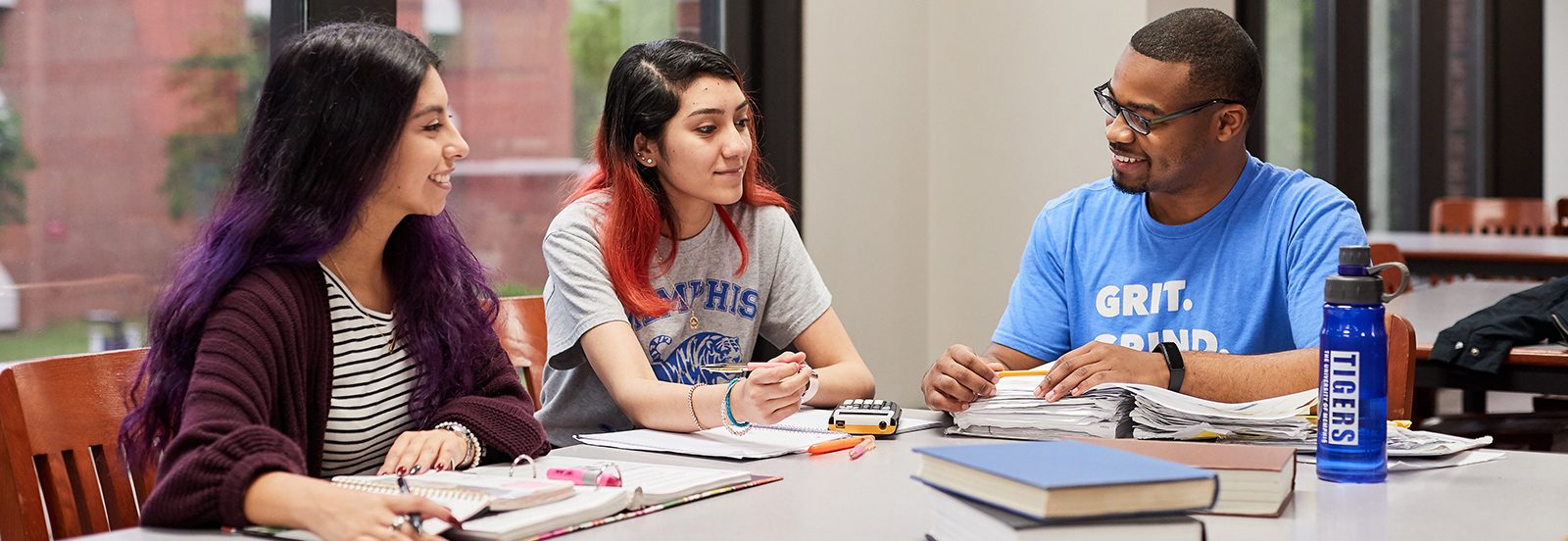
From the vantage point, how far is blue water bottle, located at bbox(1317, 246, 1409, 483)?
1.09m

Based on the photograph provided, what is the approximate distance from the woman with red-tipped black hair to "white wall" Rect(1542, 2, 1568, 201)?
7.56 meters

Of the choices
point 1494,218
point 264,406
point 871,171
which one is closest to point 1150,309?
point 264,406

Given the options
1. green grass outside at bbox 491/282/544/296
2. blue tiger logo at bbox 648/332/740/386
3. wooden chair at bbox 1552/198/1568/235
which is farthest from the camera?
wooden chair at bbox 1552/198/1568/235

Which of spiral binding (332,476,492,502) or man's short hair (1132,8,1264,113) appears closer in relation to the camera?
spiral binding (332,476,492,502)

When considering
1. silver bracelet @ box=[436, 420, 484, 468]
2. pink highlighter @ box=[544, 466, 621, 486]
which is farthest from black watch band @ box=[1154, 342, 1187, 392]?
silver bracelet @ box=[436, 420, 484, 468]

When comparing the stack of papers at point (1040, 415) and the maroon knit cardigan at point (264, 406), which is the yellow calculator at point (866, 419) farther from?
the maroon knit cardigan at point (264, 406)

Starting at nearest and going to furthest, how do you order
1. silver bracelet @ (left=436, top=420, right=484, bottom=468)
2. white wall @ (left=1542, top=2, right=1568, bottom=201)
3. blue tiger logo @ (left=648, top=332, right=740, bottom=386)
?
silver bracelet @ (left=436, top=420, right=484, bottom=468) → blue tiger logo @ (left=648, top=332, right=740, bottom=386) → white wall @ (left=1542, top=2, right=1568, bottom=201)

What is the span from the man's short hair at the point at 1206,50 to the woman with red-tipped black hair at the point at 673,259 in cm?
63

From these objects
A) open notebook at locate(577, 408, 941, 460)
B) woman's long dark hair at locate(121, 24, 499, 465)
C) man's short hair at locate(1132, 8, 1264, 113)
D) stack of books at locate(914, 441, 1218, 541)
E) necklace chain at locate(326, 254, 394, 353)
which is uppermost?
man's short hair at locate(1132, 8, 1264, 113)

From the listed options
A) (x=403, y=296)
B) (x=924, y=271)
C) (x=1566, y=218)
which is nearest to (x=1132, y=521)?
(x=403, y=296)

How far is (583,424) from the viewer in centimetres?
181

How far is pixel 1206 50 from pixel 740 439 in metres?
0.88

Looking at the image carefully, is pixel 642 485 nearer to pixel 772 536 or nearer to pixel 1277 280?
pixel 772 536

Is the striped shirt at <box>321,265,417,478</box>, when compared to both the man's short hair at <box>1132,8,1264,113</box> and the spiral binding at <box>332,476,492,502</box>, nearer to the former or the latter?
the spiral binding at <box>332,476,492,502</box>
